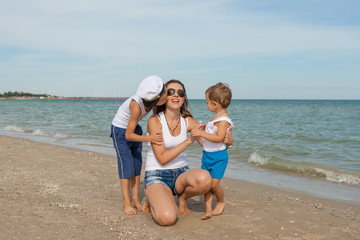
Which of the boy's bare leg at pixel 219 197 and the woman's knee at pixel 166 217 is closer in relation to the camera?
the woman's knee at pixel 166 217

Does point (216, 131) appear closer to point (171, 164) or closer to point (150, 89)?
point (171, 164)

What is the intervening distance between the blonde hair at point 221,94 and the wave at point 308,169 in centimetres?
430

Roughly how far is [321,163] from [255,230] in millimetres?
5449

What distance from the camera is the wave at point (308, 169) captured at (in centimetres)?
692

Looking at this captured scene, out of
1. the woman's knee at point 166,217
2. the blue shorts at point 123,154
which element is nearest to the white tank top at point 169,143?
the blue shorts at point 123,154

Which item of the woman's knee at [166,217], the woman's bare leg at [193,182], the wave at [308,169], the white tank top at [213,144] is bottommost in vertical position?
the wave at [308,169]

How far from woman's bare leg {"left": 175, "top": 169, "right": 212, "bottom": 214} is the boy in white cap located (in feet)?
1.60

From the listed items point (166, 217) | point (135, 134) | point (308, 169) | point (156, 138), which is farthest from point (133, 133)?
point (308, 169)

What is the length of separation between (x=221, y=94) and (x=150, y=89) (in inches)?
31.7

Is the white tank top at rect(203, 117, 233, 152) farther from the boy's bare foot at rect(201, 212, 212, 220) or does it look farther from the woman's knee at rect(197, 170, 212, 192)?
the boy's bare foot at rect(201, 212, 212, 220)

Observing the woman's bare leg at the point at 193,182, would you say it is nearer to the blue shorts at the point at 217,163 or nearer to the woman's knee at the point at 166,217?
the blue shorts at the point at 217,163

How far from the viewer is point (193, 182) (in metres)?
3.71

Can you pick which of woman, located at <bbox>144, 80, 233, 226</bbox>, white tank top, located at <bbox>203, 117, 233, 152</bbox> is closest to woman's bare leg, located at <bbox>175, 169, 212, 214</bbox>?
woman, located at <bbox>144, 80, 233, 226</bbox>

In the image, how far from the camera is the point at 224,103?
3.80m
